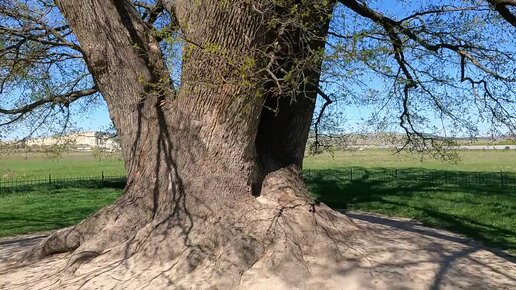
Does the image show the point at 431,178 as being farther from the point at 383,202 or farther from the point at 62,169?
the point at 62,169

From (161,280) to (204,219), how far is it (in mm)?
1021

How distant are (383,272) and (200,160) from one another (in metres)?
2.75

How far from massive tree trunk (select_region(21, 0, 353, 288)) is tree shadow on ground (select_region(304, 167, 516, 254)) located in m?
4.24

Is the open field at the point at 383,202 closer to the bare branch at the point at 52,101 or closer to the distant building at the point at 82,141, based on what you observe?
the distant building at the point at 82,141

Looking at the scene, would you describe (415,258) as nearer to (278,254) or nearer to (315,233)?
(315,233)

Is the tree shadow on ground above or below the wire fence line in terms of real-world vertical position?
below

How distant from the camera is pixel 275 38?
611 cm

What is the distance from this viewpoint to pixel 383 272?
595cm

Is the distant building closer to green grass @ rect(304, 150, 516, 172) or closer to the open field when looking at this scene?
the open field

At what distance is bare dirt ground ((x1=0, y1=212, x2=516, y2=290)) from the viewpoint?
5742 millimetres

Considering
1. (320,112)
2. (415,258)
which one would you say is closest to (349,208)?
(320,112)

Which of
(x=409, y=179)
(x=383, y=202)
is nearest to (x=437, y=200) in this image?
(x=383, y=202)

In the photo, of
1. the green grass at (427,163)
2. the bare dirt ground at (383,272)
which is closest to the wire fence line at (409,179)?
the green grass at (427,163)

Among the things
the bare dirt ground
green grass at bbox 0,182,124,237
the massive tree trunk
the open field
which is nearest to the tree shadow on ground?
the open field
